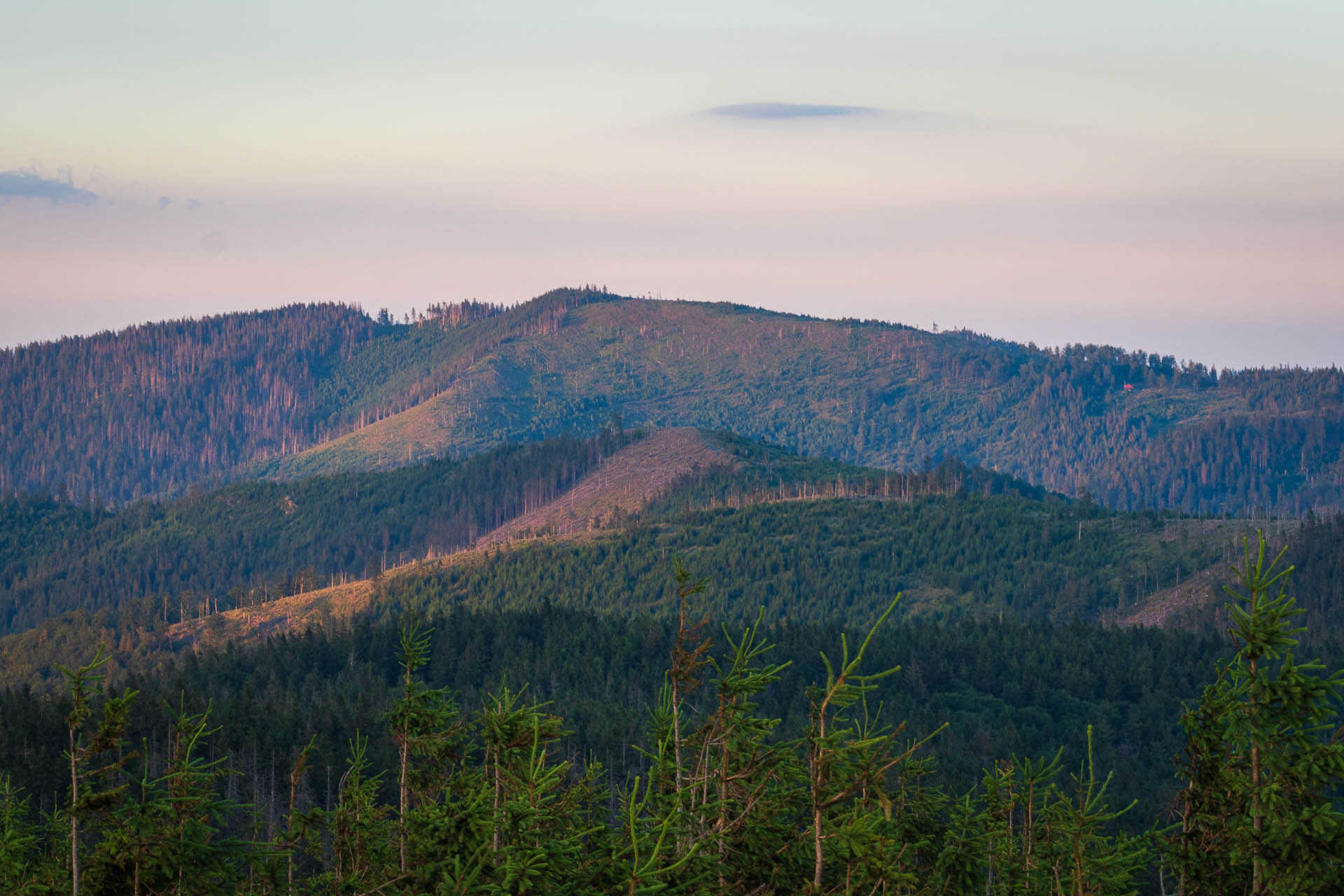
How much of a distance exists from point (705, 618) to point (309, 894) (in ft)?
64.4

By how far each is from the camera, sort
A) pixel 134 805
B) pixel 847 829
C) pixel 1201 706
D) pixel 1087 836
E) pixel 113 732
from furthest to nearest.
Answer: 1. pixel 1087 836
2. pixel 1201 706
3. pixel 134 805
4. pixel 113 732
5. pixel 847 829

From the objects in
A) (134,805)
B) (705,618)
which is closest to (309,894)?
(134,805)

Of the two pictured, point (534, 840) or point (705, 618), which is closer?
point (705, 618)

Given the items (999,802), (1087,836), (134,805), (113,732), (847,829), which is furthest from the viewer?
(999,802)

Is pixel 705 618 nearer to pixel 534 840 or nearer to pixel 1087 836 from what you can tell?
pixel 534 840

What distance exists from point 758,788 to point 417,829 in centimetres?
780

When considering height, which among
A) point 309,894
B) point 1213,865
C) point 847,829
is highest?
point 847,829

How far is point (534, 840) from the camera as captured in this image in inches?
1158

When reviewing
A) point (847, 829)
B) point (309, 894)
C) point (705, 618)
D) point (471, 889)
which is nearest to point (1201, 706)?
point (847, 829)

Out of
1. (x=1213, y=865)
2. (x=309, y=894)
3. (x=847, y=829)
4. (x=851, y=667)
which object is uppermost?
(x=851, y=667)

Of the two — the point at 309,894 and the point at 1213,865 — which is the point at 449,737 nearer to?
the point at 309,894

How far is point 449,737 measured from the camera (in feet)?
133

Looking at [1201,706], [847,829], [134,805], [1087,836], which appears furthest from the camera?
[1087,836]

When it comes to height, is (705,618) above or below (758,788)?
above
